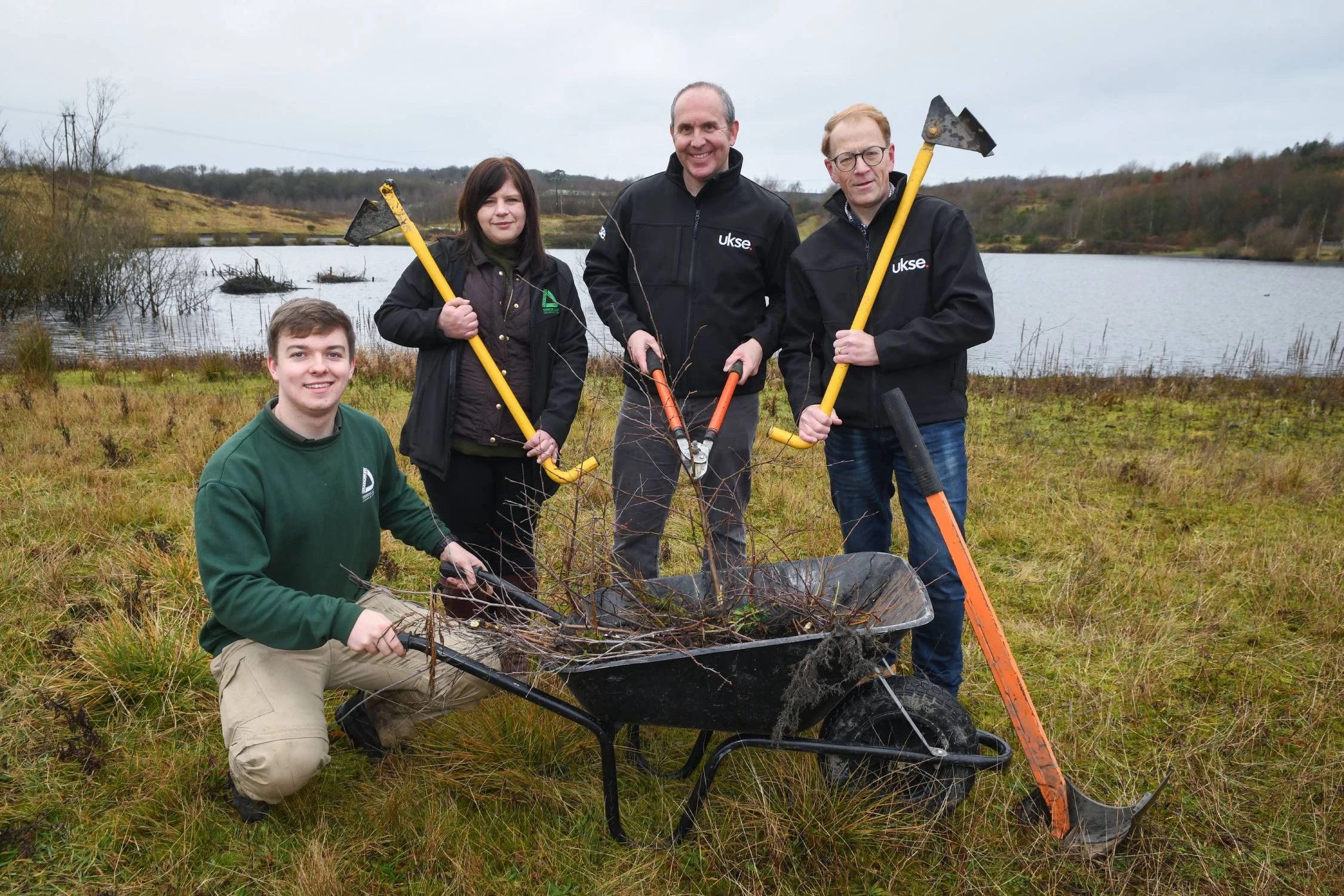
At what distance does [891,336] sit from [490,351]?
1417 mm

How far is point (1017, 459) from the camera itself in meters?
6.43

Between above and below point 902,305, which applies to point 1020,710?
below

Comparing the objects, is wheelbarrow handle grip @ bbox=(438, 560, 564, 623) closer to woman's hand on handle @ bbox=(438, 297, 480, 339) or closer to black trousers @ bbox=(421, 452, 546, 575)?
black trousers @ bbox=(421, 452, 546, 575)

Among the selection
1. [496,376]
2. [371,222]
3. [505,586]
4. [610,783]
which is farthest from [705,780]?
[371,222]

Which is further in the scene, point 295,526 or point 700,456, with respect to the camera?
point 700,456

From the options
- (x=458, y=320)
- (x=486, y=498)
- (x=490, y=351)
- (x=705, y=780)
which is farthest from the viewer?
(x=486, y=498)

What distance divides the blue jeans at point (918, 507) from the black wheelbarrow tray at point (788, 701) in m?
0.35

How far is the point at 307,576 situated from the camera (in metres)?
2.38

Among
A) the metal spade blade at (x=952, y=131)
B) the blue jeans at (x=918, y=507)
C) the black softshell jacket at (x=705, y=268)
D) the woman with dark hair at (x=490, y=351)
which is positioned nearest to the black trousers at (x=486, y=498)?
the woman with dark hair at (x=490, y=351)

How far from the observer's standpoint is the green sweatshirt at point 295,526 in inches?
81.4

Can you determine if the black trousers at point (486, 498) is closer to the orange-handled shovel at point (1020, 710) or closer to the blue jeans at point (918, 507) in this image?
the blue jeans at point (918, 507)

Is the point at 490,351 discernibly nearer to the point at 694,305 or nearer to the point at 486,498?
the point at 486,498

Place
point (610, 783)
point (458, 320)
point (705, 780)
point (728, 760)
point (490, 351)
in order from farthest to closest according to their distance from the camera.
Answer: point (490, 351) < point (458, 320) < point (728, 760) < point (610, 783) < point (705, 780)

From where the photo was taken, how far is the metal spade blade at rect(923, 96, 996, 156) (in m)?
2.69
